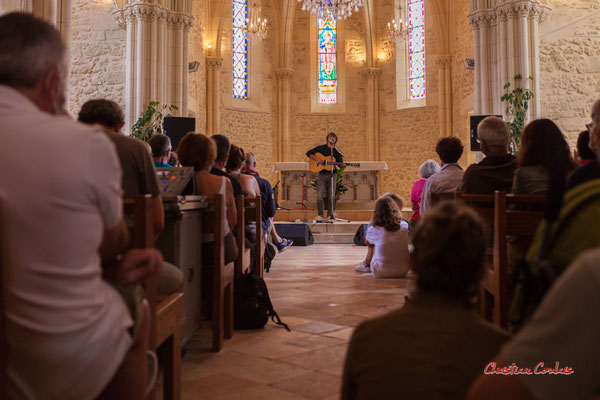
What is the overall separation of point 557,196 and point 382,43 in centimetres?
1639

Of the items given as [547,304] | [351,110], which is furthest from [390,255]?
[351,110]

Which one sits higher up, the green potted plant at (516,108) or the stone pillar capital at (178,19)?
the stone pillar capital at (178,19)

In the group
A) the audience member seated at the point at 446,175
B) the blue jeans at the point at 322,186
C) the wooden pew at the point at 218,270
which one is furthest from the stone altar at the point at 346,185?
the wooden pew at the point at 218,270

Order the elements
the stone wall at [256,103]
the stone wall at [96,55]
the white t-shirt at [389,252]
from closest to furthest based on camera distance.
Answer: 1. the white t-shirt at [389,252]
2. the stone wall at [96,55]
3. the stone wall at [256,103]

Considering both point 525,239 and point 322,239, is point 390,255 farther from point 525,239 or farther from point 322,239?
point 322,239

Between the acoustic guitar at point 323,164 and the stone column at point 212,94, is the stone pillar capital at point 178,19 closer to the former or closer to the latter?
the acoustic guitar at point 323,164

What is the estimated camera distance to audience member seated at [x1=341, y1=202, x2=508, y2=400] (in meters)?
1.06

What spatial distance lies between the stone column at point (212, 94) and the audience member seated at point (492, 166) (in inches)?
483

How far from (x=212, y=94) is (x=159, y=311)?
13956 millimetres

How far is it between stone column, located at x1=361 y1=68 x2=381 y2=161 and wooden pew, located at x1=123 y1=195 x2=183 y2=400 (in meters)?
14.8

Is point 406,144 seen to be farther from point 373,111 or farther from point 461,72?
point 461,72

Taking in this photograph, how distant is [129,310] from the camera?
145cm

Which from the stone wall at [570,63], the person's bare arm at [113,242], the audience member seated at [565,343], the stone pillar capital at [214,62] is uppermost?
the stone pillar capital at [214,62]

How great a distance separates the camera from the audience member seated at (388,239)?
5.78 meters
